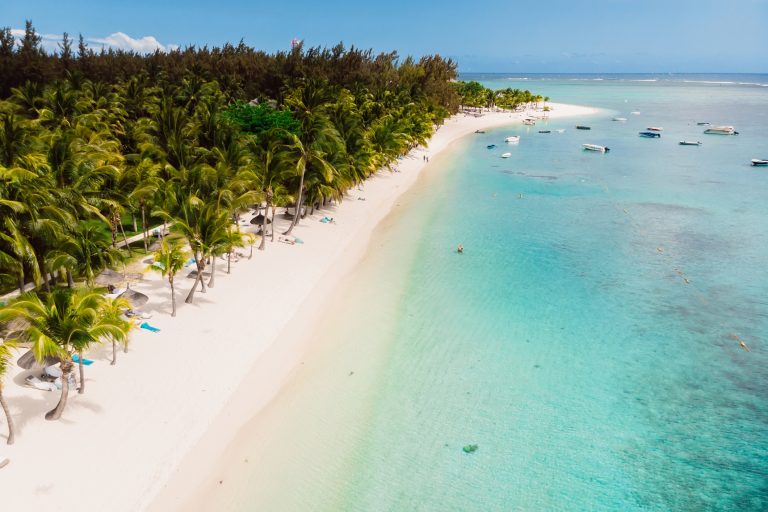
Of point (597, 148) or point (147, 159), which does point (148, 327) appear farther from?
point (597, 148)

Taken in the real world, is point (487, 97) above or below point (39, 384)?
above

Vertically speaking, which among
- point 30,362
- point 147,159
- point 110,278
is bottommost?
point 30,362

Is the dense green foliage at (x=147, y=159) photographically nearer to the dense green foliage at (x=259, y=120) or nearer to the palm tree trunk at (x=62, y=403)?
the dense green foliage at (x=259, y=120)

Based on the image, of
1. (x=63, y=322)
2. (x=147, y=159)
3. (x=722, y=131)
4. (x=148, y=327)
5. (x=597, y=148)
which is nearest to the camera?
(x=63, y=322)

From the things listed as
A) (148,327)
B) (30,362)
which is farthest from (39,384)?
(148,327)

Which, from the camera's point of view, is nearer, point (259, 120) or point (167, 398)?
point (167, 398)

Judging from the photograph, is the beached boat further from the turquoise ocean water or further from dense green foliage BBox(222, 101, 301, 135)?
dense green foliage BBox(222, 101, 301, 135)

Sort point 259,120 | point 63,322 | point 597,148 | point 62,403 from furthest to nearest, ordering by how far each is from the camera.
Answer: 1. point 597,148
2. point 259,120
3. point 62,403
4. point 63,322

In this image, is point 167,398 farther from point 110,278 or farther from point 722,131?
point 722,131
